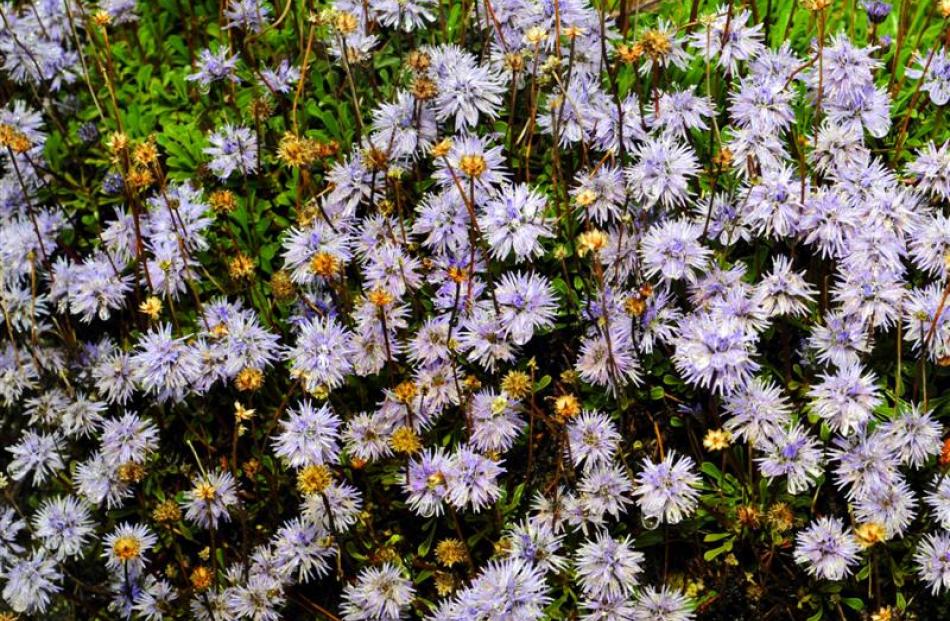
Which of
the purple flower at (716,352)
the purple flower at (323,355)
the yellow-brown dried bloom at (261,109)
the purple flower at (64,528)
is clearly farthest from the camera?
the yellow-brown dried bloom at (261,109)

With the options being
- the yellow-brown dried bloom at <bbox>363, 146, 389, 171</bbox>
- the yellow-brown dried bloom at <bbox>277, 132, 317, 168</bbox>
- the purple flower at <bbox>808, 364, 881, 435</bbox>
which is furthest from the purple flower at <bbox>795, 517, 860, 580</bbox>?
the yellow-brown dried bloom at <bbox>277, 132, 317, 168</bbox>

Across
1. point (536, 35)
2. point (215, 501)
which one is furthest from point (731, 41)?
point (215, 501)

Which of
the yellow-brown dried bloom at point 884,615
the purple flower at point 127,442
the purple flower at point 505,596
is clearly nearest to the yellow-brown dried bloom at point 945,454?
the yellow-brown dried bloom at point 884,615

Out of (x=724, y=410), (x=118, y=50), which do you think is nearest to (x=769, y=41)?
(x=724, y=410)

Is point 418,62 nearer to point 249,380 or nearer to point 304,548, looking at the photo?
point 249,380

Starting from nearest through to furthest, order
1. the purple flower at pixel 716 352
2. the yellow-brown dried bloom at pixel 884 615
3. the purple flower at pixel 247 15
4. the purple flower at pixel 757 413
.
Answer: the yellow-brown dried bloom at pixel 884 615 → the purple flower at pixel 716 352 → the purple flower at pixel 757 413 → the purple flower at pixel 247 15

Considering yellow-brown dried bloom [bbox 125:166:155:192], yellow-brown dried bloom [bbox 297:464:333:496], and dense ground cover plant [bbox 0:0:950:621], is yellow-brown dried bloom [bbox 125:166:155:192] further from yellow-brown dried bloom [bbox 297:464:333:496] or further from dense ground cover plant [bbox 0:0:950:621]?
yellow-brown dried bloom [bbox 297:464:333:496]

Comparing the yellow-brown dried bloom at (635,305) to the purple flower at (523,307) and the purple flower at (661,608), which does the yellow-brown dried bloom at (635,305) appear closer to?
the purple flower at (523,307)
